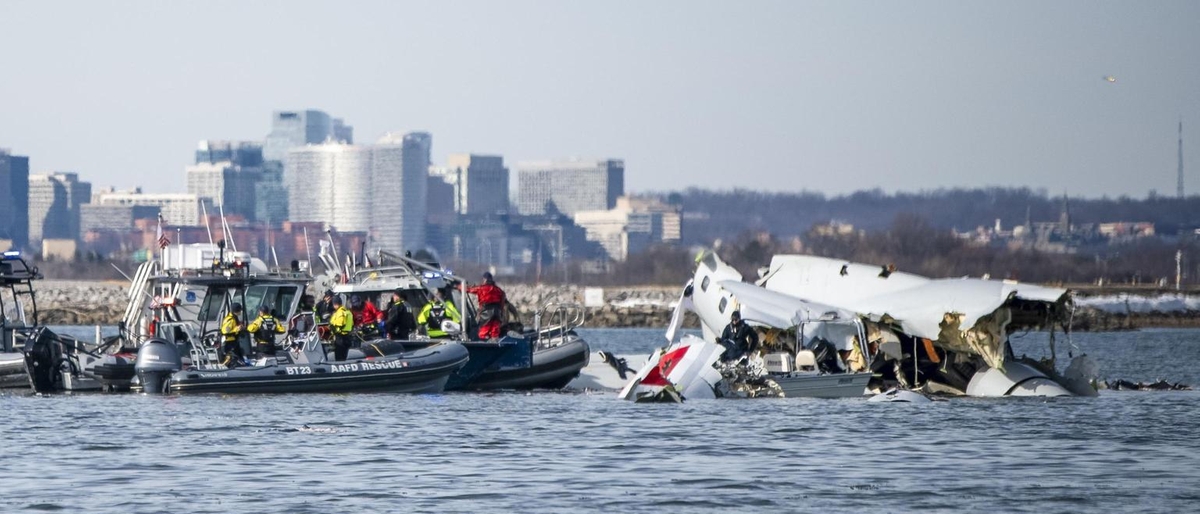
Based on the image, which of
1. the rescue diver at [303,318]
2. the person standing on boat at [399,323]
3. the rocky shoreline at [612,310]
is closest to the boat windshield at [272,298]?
the rescue diver at [303,318]

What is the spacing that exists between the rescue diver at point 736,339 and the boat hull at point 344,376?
4.33 meters

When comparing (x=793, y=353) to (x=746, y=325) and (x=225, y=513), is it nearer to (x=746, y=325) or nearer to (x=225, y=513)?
(x=746, y=325)

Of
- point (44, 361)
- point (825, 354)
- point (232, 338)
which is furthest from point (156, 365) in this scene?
point (825, 354)

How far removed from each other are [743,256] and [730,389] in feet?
249

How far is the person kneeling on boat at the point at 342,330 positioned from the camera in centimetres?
3150

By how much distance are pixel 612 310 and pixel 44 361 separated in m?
65.0

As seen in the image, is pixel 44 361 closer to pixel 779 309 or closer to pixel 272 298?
pixel 272 298

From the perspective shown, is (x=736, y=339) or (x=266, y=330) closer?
(x=266, y=330)

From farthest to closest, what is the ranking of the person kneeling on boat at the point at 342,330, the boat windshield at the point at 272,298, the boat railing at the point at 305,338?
the boat windshield at the point at 272,298 → the person kneeling on boat at the point at 342,330 → the boat railing at the point at 305,338

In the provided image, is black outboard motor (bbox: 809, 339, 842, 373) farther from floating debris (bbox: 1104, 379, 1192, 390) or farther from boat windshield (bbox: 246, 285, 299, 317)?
boat windshield (bbox: 246, 285, 299, 317)

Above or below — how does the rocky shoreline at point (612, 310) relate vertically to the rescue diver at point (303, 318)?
below

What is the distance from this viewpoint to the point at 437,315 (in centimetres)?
3425

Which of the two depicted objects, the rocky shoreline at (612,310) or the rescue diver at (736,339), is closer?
the rescue diver at (736,339)

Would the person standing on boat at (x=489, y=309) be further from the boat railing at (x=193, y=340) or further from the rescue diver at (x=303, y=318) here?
the boat railing at (x=193, y=340)
